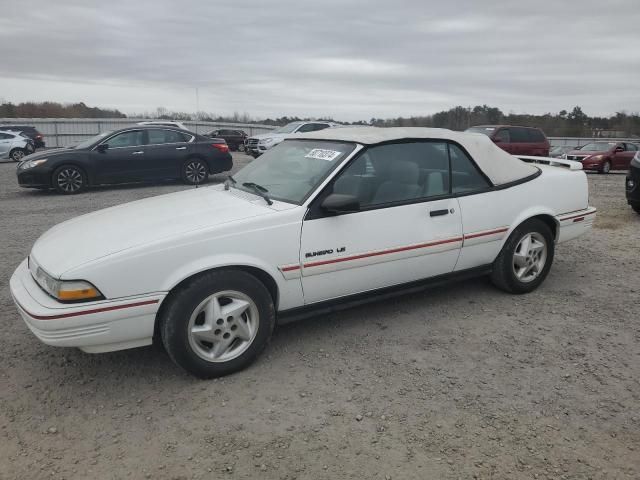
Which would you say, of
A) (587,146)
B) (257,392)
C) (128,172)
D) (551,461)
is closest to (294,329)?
(257,392)

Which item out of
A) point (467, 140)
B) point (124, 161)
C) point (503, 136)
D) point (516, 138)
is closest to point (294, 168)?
point (467, 140)

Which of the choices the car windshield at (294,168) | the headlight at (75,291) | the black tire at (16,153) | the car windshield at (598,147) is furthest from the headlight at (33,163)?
the car windshield at (598,147)

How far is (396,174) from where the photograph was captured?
3.85m

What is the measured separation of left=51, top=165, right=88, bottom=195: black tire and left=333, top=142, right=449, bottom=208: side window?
29.7ft

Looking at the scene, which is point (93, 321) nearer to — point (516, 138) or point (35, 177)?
point (35, 177)

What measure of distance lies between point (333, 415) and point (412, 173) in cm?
200

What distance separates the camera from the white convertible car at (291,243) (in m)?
2.89

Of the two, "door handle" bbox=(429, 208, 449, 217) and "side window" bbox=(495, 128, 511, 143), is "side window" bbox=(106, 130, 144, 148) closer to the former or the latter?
"door handle" bbox=(429, 208, 449, 217)

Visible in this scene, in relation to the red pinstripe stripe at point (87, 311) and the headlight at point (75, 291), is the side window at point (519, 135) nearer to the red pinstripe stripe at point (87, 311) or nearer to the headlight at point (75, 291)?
the red pinstripe stripe at point (87, 311)

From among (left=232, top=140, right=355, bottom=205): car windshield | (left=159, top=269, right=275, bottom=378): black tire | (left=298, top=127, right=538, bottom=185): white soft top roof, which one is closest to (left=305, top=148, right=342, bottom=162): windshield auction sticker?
(left=232, top=140, right=355, bottom=205): car windshield

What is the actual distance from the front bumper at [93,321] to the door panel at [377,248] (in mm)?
1034

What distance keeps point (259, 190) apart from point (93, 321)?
1.54m

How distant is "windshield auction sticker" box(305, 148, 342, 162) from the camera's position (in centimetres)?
372

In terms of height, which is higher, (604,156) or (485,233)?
(604,156)
